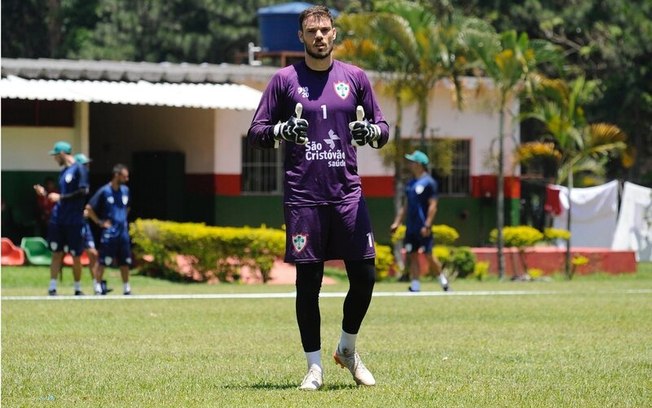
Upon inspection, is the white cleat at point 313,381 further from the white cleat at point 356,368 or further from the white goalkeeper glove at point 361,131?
the white goalkeeper glove at point 361,131

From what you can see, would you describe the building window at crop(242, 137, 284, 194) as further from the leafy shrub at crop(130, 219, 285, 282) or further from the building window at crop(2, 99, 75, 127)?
the leafy shrub at crop(130, 219, 285, 282)

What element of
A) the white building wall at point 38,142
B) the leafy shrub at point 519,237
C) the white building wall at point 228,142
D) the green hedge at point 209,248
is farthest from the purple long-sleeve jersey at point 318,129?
the white building wall at point 228,142

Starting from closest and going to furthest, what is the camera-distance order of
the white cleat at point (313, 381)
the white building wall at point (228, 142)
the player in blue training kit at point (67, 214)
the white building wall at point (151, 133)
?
the white cleat at point (313, 381)
the player in blue training kit at point (67, 214)
the white building wall at point (228, 142)
the white building wall at point (151, 133)

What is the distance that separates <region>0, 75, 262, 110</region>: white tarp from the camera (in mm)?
24656

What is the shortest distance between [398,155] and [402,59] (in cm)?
173

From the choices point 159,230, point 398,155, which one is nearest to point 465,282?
point 398,155

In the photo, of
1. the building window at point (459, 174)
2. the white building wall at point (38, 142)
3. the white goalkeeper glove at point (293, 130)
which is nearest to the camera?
the white goalkeeper glove at point (293, 130)

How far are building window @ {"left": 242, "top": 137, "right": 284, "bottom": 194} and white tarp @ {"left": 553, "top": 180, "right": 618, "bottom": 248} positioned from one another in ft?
22.8

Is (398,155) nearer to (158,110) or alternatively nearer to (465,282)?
(465,282)

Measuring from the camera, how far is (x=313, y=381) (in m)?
8.60

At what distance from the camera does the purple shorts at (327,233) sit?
8680 millimetres

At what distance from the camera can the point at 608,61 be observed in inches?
1580

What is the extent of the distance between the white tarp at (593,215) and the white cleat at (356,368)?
2431 cm

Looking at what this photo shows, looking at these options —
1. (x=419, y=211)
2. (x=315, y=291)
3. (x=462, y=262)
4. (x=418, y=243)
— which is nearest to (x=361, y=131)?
(x=315, y=291)
